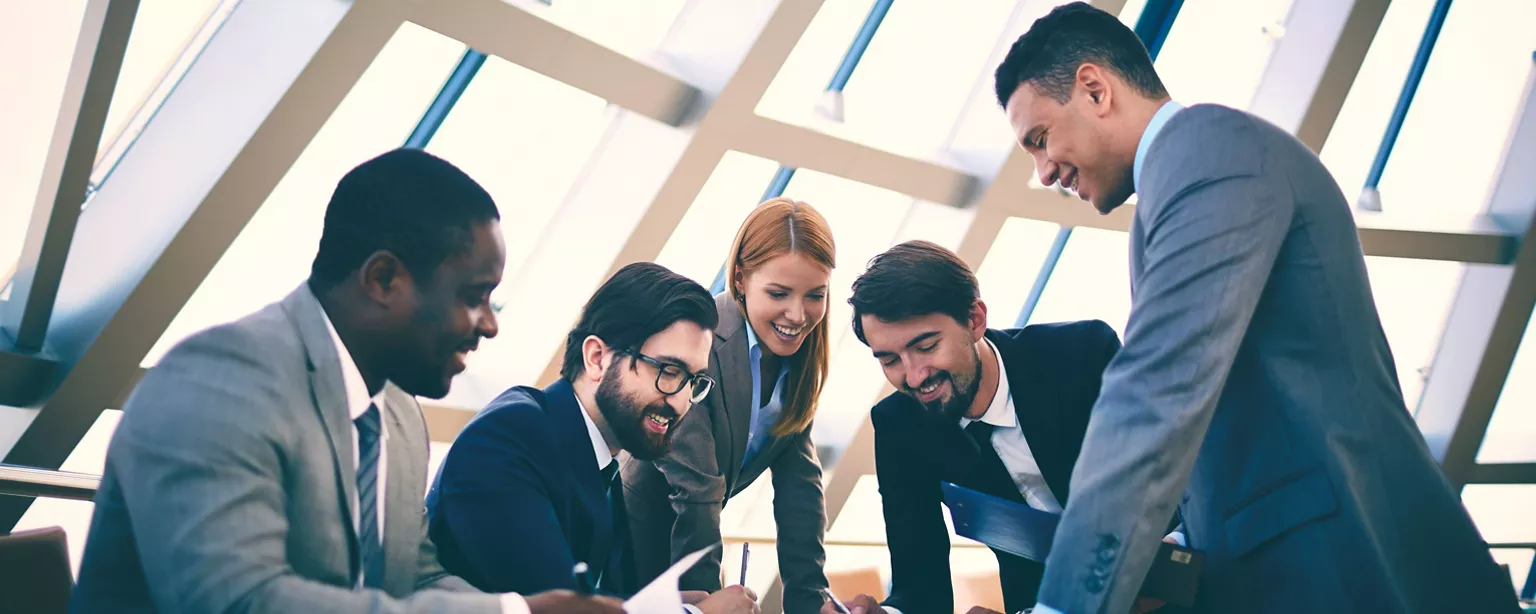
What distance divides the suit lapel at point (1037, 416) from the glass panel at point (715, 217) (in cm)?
433

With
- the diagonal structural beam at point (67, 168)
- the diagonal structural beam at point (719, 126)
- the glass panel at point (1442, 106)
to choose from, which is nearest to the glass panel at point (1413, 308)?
the glass panel at point (1442, 106)

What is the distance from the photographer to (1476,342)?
29.6 ft

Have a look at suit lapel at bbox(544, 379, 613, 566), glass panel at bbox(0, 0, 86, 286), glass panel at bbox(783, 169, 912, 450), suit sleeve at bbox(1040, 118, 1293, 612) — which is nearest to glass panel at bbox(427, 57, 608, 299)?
glass panel at bbox(783, 169, 912, 450)

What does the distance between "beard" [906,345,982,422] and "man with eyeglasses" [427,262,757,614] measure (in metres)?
0.57

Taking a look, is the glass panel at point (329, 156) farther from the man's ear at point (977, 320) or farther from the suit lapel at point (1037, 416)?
the suit lapel at point (1037, 416)

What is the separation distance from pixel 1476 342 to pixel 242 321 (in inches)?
396

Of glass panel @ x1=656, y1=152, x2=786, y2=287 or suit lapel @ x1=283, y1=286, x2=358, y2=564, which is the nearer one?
suit lapel @ x1=283, y1=286, x2=358, y2=564

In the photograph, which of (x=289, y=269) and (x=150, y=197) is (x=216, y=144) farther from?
(x=289, y=269)

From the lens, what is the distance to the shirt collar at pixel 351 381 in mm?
1411

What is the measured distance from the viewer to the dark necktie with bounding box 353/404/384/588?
152cm

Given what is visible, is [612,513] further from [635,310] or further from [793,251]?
[793,251]

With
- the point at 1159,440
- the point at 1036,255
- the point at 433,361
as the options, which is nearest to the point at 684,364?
the point at 433,361

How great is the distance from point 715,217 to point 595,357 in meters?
4.64

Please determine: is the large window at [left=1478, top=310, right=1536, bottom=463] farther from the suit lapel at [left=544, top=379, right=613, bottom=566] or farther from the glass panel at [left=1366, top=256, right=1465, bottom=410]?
the suit lapel at [left=544, top=379, right=613, bottom=566]
